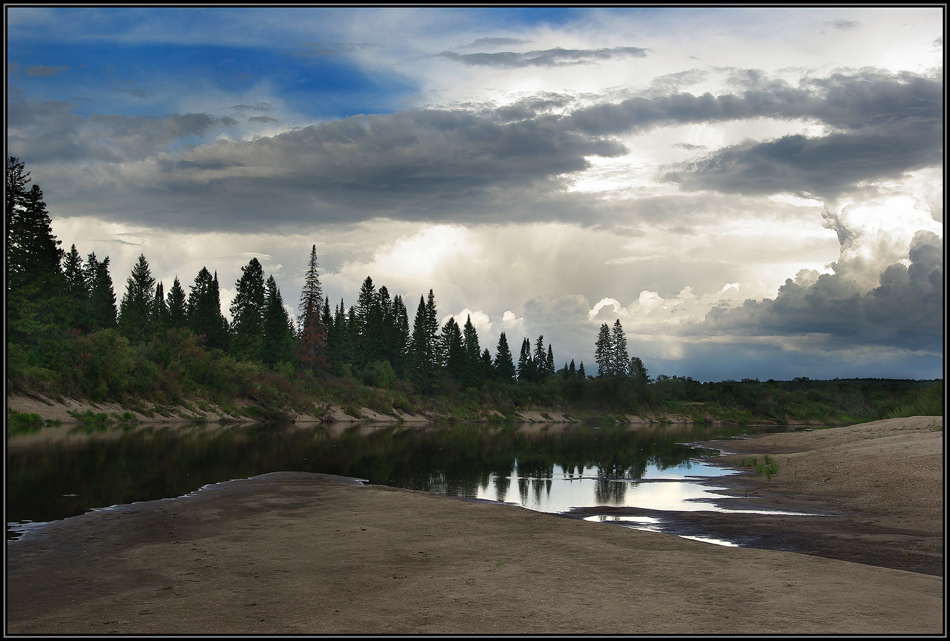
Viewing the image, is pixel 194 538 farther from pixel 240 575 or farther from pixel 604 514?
pixel 604 514

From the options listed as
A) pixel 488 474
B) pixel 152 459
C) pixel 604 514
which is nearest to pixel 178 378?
pixel 152 459

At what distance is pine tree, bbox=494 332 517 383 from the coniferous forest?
362 millimetres

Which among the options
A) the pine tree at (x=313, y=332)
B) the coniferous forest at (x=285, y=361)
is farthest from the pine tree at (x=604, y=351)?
the pine tree at (x=313, y=332)

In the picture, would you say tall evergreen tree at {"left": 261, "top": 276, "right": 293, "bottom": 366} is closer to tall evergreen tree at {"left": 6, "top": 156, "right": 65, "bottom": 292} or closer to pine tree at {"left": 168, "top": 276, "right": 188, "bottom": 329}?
pine tree at {"left": 168, "top": 276, "right": 188, "bottom": 329}

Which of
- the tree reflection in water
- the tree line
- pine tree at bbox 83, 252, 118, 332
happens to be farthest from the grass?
pine tree at bbox 83, 252, 118, 332

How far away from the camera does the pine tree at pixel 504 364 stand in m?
170

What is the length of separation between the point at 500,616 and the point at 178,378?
82.2 m

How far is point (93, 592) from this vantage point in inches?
411

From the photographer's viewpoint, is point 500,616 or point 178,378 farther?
point 178,378

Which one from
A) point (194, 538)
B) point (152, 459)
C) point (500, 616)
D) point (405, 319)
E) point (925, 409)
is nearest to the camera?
point (500, 616)

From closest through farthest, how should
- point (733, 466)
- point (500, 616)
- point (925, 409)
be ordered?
point (500, 616) → point (733, 466) → point (925, 409)

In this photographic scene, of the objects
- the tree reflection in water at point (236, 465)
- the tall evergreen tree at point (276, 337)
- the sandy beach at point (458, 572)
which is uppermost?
the tall evergreen tree at point (276, 337)

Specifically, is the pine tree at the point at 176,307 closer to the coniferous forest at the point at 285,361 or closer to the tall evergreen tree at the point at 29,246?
the coniferous forest at the point at 285,361

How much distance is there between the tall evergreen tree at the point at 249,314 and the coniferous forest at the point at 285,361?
25 cm
